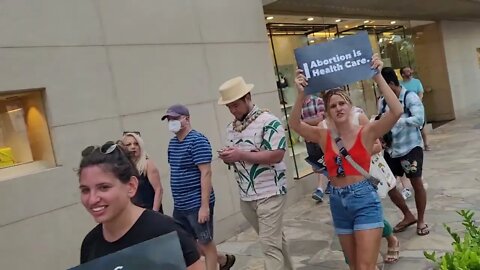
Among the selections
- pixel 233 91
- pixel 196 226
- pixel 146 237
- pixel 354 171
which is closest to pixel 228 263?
pixel 196 226

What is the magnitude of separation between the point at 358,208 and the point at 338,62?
1052 mm

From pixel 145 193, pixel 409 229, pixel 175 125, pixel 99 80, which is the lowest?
pixel 409 229

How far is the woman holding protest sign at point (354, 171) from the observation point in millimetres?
3357

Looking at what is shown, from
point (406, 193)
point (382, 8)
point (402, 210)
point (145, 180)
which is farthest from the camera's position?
point (382, 8)

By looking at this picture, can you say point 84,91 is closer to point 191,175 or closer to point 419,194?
point 191,175

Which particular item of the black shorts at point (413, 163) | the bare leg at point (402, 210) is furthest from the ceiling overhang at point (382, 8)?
the bare leg at point (402, 210)

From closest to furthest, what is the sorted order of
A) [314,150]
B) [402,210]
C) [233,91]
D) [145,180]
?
[233,91] < [145,180] < [402,210] < [314,150]

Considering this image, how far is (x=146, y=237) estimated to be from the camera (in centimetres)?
198

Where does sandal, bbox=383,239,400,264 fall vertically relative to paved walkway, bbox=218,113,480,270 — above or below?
above

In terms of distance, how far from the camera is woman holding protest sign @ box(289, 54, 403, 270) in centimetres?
336

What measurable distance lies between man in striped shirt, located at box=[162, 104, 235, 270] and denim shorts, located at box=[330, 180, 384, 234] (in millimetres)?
1220

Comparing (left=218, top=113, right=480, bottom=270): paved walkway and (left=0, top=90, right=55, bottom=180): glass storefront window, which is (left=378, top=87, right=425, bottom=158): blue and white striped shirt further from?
(left=0, top=90, right=55, bottom=180): glass storefront window

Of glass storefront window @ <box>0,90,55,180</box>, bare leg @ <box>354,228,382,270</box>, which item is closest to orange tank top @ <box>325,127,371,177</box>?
bare leg @ <box>354,228,382,270</box>

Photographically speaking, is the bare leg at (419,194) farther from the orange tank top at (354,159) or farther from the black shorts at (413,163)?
the orange tank top at (354,159)
